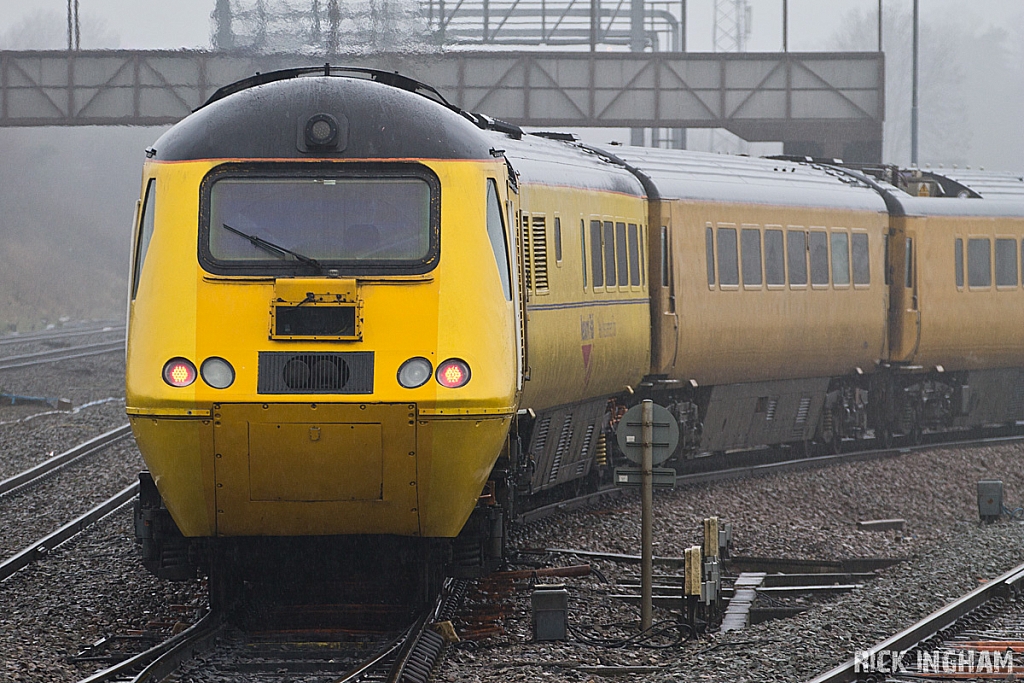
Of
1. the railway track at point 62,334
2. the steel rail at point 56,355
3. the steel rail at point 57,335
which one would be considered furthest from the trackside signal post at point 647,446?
the steel rail at point 57,335

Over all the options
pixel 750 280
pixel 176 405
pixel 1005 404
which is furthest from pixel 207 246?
pixel 1005 404

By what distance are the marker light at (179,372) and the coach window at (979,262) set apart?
15.1 metres

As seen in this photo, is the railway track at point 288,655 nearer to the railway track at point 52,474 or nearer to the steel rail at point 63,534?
the steel rail at point 63,534

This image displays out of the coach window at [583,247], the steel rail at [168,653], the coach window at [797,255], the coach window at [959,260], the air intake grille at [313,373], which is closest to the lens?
the steel rail at [168,653]

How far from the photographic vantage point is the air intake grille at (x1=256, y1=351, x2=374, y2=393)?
26.7ft

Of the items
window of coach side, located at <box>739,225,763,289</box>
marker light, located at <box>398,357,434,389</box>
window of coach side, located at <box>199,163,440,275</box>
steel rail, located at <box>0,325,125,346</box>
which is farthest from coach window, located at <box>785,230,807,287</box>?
steel rail, located at <box>0,325,125,346</box>

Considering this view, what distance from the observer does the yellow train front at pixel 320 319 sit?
816 cm

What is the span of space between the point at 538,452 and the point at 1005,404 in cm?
1200

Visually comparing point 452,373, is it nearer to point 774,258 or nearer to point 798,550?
point 798,550

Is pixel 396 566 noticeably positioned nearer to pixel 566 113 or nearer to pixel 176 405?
pixel 176 405

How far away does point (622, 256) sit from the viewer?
47.4ft

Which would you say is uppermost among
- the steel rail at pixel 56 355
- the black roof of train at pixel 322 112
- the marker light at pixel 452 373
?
the black roof of train at pixel 322 112

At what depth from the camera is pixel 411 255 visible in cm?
848

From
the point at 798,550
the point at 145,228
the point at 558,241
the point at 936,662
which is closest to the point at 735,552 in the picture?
the point at 798,550
